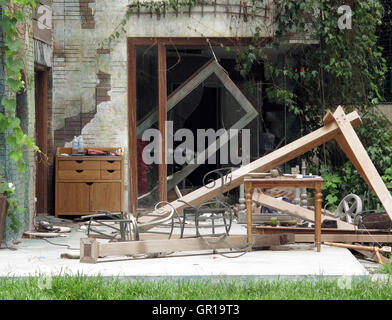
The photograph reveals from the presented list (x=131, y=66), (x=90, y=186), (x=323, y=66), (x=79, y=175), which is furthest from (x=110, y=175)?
(x=323, y=66)

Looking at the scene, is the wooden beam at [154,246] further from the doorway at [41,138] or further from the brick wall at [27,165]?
the doorway at [41,138]

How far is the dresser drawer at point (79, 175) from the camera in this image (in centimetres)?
1095

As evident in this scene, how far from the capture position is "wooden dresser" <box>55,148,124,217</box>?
1093cm

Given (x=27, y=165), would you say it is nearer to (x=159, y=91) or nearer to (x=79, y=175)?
(x=79, y=175)

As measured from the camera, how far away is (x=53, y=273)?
623 centimetres

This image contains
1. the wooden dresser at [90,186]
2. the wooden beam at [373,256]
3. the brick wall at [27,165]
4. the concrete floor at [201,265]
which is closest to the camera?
the concrete floor at [201,265]

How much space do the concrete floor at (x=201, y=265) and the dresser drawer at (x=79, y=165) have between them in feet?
9.60

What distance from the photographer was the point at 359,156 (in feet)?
27.1

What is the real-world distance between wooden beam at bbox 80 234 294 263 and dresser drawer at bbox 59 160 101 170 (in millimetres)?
3881

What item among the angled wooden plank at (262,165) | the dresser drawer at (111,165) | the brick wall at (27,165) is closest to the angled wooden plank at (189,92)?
the dresser drawer at (111,165)

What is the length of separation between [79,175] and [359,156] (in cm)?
446

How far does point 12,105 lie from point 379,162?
618 centimetres
